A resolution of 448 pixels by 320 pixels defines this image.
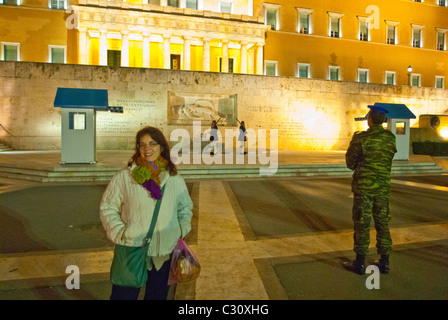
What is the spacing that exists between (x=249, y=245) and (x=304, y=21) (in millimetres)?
38192

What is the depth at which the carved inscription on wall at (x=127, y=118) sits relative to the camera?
70.3 ft

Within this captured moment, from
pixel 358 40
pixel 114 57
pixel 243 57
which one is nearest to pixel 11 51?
pixel 114 57

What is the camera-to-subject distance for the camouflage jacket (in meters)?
4.12

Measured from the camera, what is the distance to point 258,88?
79.6 ft

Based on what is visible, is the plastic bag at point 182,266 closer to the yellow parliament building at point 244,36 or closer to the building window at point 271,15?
the yellow parliament building at point 244,36

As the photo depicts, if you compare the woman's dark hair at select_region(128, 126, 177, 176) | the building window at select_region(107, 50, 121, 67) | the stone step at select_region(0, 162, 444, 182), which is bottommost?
the stone step at select_region(0, 162, 444, 182)

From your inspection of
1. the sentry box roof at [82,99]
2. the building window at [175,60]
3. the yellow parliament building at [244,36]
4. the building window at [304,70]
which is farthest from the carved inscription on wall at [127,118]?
the building window at [304,70]

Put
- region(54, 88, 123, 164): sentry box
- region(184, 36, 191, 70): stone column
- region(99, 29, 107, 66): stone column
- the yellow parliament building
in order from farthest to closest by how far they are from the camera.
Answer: region(184, 36, 191, 70): stone column
the yellow parliament building
region(99, 29, 107, 66): stone column
region(54, 88, 123, 164): sentry box

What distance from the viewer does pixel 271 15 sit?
36.4m

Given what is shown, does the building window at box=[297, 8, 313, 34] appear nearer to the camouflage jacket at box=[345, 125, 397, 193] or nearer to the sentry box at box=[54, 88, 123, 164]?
the sentry box at box=[54, 88, 123, 164]

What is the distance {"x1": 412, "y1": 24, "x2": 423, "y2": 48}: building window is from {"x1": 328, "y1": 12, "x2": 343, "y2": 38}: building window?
36.2 feet

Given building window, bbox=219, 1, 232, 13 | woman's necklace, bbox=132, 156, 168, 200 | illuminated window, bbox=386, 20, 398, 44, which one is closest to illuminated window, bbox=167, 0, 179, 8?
building window, bbox=219, 1, 232, 13
